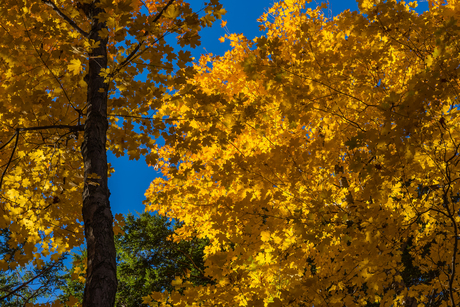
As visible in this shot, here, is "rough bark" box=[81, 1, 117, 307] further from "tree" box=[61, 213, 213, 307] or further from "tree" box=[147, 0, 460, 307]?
"tree" box=[61, 213, 213, 307]

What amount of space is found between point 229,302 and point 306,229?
193 cm

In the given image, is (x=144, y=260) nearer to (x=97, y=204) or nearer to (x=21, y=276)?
(x=21, y=276)

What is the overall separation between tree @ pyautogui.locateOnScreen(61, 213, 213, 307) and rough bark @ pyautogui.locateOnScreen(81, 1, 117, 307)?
11515 mm

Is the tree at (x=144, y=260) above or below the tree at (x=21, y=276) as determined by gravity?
above

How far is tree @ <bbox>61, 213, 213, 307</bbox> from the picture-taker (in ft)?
48.1

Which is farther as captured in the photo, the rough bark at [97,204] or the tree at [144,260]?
the tree at [144,260]

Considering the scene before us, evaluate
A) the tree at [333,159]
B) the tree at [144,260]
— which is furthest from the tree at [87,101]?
the tree at [144,260]

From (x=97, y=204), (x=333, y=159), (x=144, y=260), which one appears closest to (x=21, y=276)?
(x=97, y=204)

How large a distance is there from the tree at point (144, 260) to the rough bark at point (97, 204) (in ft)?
37.8

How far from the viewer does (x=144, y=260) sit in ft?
51.4

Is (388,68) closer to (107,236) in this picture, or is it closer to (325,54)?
(325,54)

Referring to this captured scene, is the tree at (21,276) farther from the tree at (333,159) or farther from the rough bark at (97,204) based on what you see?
the tree at (333,159)

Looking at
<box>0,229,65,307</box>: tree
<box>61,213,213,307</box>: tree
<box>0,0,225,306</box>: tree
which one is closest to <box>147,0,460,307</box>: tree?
<box>0,0,225,306</box>: tree

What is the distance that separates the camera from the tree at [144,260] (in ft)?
48.1
